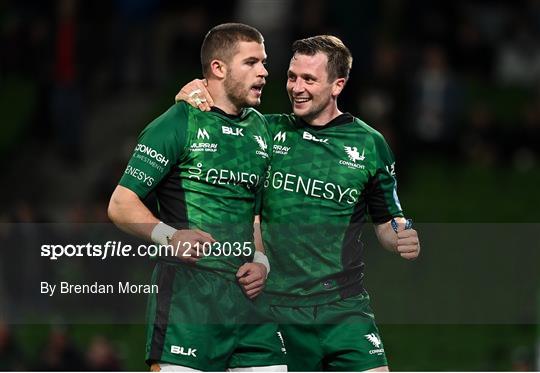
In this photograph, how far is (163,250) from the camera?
304 inches

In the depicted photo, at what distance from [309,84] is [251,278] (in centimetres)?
120

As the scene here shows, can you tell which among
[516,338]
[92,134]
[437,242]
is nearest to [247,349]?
[437,242]

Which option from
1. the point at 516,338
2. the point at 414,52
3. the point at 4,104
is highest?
the point at 414,52

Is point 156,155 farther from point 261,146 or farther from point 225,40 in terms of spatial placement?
point 225,40

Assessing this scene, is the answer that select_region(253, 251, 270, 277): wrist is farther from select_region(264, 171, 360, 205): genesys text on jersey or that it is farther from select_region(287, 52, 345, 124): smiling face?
select_region(287, 52, 345, 124): smiling face

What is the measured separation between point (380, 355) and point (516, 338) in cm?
680

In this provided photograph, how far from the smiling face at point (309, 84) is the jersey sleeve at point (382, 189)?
405 millimetres

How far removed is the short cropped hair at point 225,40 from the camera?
7.83m

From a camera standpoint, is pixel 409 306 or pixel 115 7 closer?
pixel 409 306

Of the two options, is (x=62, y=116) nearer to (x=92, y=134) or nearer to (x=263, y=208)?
(x=92, y=134)

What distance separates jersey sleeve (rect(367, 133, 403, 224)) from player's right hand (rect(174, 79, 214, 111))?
1046 mm

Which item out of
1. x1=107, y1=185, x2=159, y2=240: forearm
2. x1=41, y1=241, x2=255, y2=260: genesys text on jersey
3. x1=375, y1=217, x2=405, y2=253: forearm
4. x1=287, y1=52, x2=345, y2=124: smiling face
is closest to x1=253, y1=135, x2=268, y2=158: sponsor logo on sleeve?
x1=287, y1=52, x2=345, y2=124: smiling face

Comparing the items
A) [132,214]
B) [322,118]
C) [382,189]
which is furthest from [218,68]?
[382,189]

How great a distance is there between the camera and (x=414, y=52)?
17.5m
